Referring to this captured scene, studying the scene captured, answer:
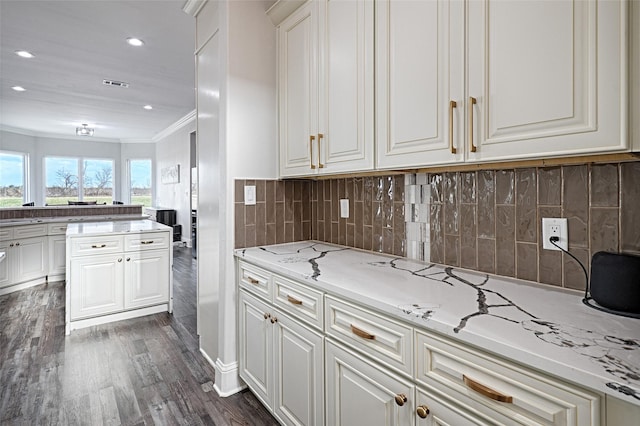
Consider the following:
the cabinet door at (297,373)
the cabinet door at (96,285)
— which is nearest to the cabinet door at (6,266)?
the cabinet door at (96,285)

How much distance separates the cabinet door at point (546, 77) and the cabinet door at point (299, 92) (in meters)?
0.94

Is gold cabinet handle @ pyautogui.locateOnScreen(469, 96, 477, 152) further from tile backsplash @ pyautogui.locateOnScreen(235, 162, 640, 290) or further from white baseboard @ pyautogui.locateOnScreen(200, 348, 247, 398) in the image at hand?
white baseboard @ pyautogui.locateOnScreen(200, 348, 247, 398)

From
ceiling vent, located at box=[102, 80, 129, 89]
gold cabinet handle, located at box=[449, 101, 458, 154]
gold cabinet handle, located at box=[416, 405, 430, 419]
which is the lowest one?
gold cabinet handle, located at box=[416, 405, 430, 419]

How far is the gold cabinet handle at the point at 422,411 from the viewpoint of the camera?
0.98 meters

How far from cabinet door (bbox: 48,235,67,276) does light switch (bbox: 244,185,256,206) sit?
13.8ft

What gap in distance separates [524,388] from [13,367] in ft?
10.5

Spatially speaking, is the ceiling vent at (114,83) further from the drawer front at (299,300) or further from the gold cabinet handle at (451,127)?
the gold cabinet handle at (451,127)

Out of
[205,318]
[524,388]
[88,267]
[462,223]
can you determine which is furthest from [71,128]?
[524,388]

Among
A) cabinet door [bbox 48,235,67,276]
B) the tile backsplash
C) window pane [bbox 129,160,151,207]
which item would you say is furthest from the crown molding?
the tile backsplash

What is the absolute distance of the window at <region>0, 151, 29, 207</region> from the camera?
7941 millimetres

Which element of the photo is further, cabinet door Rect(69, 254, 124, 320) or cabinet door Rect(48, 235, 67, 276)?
cabinet door Rect(48, 235, 67, 276)

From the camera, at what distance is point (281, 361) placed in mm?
1658

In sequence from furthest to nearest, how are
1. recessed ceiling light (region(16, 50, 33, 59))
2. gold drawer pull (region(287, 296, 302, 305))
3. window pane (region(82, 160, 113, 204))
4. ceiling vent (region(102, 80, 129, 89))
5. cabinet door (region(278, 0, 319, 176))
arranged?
1. window pane (region(82, 160, 113, 204))
2. ceiling vent (region(102, 80, 129, 89))
3. recessed ceiling light (region(16, 50, 33, 59))
4. cabinet door (region(278, 0, 319, 176))
5. gold drawer pull (region(287, 296, 302, 305))

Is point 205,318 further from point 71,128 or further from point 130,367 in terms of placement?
point 71,128
